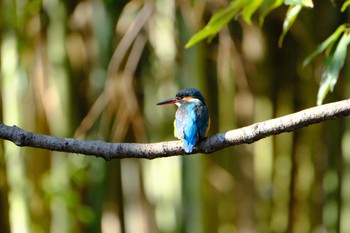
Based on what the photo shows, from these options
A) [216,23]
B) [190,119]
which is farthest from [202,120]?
[216,23]

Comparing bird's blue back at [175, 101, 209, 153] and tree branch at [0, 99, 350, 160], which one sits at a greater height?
bird's blue back at [175, 101, 209, 153]

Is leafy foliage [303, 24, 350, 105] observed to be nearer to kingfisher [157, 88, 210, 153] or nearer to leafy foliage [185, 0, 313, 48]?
leafy foliage [185, 0, 313, 48]

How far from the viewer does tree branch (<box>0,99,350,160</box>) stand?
847 millimetres

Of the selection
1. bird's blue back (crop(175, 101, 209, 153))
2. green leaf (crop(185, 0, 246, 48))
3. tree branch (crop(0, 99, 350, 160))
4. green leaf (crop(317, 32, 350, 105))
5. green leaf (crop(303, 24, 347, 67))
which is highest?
green leaf (crop(185, 0, 246, 48))

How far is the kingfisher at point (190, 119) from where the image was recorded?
991 millimetres

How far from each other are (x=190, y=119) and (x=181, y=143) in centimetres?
16

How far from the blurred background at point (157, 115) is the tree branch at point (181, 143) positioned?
2.50ft

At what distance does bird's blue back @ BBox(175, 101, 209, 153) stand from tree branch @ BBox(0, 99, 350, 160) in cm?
2

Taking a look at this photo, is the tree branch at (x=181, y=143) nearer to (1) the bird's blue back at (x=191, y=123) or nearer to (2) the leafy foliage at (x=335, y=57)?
(1) the bird's blue back at (x=191, y=123)

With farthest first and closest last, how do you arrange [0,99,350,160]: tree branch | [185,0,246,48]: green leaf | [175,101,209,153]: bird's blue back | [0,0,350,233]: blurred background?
[0,0,350,233]: blurred background < [185,0,246,48]: green leaf < [175,101,209,153]: bird's blue back < [0,99,350,160]: tree branch

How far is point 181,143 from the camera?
37.2 inches

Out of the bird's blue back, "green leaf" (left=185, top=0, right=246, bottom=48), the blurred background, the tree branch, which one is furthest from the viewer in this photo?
the blurred background

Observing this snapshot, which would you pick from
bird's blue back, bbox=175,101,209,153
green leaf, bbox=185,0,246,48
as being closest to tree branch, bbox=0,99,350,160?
bird's blue back, bbox=175,101,209,153

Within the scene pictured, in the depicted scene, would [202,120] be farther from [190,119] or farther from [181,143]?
[181,143]
